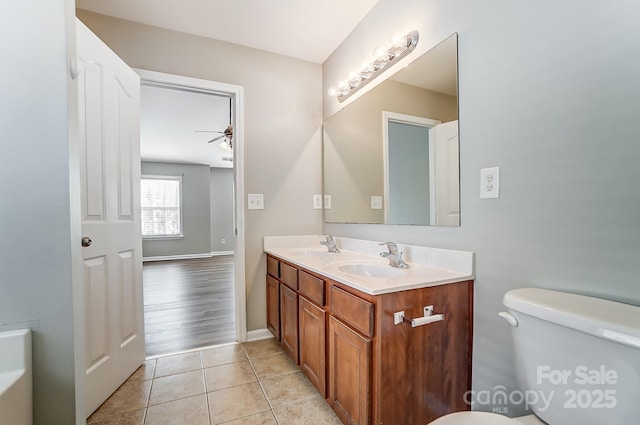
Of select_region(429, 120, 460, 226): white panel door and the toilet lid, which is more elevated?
select_region(429, 120, 460, 226): white panel door

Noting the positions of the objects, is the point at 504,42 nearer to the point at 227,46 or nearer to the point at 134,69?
the point at 227,46

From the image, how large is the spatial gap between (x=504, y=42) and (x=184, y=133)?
4491 millimetres

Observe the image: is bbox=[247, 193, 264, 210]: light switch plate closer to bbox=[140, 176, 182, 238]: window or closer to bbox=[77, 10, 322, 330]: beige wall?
bbox=[77, 10, 322, 330]: beige wall

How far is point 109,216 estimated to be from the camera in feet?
5.36

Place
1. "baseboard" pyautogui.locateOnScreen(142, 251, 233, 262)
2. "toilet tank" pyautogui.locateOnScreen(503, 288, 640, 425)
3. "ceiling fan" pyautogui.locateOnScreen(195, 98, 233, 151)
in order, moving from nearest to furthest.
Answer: "toilet tank" pyautogui.locateOnScreen(503, 288, 640, 425), "ceiling fan" pyautogui.locateOnScreen(195, 98, 233, 151), "baseboard" pyautogui.locateOnScreen(142, 251, 233, 262)

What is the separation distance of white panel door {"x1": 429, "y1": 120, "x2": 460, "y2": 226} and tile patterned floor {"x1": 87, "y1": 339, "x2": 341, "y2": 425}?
3.83 feet

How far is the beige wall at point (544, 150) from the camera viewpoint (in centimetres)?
82

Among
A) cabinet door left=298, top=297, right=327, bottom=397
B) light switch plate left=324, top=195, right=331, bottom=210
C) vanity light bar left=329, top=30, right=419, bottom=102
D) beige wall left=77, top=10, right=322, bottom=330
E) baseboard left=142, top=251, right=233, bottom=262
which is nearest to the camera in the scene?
cabinet door left=298, top=297, right=327, bottom=397

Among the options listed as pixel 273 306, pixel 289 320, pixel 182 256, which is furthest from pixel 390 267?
Answer: pixel 182 256

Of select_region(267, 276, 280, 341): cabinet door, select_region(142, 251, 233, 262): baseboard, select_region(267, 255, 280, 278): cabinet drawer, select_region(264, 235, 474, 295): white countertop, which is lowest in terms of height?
select_region(142, 251, 233, 262): baseboard

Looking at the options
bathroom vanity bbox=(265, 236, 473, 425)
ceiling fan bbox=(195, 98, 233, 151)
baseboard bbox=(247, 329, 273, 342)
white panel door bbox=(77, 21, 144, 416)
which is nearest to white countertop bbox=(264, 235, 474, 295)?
bathroom vanity bbox=(265, 236, 473, 425)

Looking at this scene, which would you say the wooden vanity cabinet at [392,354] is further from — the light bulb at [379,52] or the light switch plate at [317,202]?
the light bulb at [379,52]

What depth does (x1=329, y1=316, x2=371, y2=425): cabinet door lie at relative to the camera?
1.10m

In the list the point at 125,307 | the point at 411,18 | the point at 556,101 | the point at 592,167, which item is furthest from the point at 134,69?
the point at 592,167
